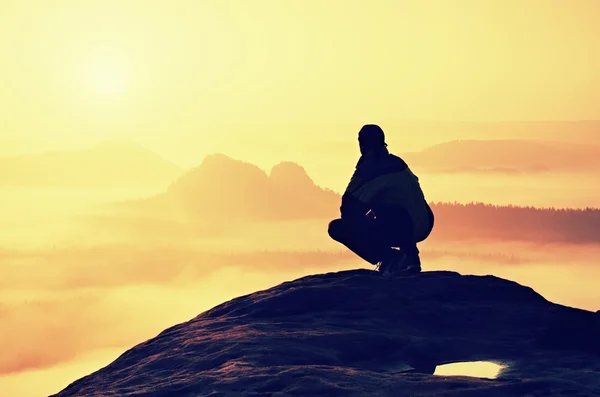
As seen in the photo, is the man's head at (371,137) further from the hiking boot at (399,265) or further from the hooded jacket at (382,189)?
the hiking boot at (399,265)

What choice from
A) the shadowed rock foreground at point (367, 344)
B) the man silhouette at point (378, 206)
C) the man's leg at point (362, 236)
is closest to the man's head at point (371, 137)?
the man silhouette at point (378, 206)

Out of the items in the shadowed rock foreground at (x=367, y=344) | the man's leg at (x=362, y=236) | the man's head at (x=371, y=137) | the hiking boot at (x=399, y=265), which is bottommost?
the shadowed rock foreground at (x=367, y=344)

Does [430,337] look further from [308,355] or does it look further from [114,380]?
[114,380]

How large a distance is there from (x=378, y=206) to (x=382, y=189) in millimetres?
351

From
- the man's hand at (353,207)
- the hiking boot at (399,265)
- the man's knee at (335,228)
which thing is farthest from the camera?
the hiking boot at (399,265)

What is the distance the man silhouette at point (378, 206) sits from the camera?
784 inches

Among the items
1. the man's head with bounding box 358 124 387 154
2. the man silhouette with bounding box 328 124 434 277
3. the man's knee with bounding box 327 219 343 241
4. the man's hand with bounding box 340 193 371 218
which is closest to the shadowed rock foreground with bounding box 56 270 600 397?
the man silhouette with bounding box 328 124 434 277

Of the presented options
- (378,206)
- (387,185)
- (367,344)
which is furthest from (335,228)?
(367,344)

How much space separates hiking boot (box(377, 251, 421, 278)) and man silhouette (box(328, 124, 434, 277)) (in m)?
0.14

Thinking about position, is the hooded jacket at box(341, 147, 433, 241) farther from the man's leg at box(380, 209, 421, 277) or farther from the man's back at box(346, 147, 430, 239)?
the man's leg at box(380, 209, 421, 277)

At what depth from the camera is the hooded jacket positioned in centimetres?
1989

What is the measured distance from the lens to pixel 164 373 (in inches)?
653

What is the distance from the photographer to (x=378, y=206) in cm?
1994

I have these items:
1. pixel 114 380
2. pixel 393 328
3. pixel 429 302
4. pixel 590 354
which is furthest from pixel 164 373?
pixel 590 354
